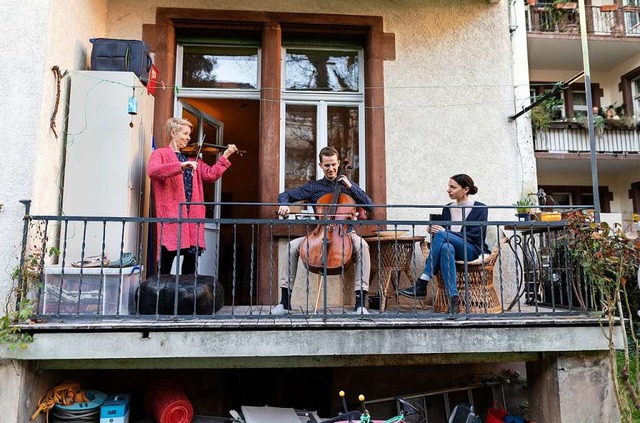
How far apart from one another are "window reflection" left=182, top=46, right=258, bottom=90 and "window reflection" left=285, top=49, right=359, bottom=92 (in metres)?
0.39

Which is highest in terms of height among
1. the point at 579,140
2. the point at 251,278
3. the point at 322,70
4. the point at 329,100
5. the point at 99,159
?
the point at 579,140

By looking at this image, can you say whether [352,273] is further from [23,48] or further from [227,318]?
[23,48]

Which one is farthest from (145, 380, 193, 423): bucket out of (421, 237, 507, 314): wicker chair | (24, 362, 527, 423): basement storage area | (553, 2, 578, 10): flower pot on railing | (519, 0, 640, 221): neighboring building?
(553, 2, 578, 10): flower pot on railing

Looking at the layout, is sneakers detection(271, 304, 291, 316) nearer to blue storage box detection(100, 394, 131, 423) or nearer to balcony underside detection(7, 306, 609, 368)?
balcony underside detection(7, 306, 609, 368)

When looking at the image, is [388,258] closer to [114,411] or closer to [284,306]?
[284,306]

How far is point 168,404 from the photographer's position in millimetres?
3367

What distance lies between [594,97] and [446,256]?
9.19m

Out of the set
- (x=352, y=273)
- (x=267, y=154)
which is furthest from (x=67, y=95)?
(x=352, y=273)

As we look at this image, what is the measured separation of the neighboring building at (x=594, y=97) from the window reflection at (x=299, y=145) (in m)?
6.06

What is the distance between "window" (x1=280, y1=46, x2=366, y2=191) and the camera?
479cm

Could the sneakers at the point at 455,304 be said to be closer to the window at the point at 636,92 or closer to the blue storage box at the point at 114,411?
the blue storage box at the point at 114,411

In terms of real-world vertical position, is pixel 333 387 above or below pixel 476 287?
below

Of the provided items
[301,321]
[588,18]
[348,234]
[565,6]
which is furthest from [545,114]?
[301,321]

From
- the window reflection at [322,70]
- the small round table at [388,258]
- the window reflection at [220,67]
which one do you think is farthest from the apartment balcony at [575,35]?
the small round table at [388,258]
